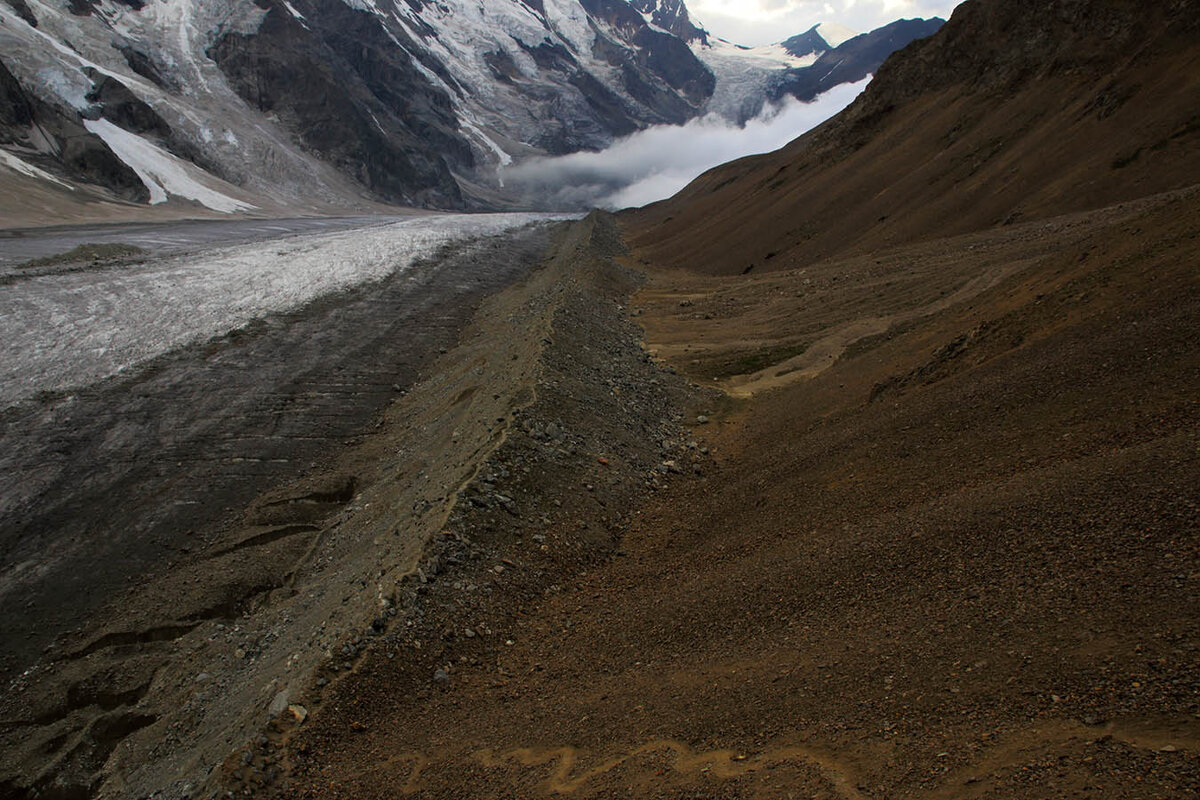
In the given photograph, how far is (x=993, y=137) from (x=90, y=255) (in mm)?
46384

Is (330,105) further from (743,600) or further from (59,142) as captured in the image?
(743,600)

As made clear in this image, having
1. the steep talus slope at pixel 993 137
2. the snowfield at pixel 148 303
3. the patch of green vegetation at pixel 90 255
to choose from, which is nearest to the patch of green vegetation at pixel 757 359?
the steep talus slope at pixel 993 137

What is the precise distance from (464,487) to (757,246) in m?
33.8

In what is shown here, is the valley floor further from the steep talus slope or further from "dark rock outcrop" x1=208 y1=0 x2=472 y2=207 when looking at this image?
"dark rock outcrop" x1=208 y1=0 x2=472 y2=207

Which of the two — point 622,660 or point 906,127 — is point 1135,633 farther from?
Answer: point 906,127

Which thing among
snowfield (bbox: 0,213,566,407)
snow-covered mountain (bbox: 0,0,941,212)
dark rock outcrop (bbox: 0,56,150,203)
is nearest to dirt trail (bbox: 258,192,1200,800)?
snowfield (bbox: 0,213,566,407)

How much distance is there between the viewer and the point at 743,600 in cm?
852

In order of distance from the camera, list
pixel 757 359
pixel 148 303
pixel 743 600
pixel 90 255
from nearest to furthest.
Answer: pixel 743 600, pixel 757 359, pixel 148 303, pixel 90 255

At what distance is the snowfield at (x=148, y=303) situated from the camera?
2317 centimetres

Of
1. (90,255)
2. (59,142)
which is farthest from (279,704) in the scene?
(59,142)

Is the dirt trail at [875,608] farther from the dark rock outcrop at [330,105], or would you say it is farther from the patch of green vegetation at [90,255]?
the dark rock outcrop at [330,105]

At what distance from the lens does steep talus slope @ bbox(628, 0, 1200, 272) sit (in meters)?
27.9

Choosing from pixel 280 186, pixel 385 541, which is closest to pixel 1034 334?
pixel 385 541

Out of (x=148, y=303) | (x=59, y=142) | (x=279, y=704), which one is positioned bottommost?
(x=279, y=704)
